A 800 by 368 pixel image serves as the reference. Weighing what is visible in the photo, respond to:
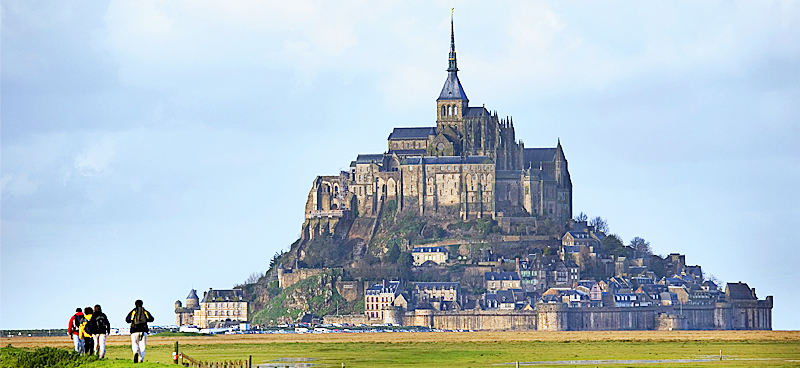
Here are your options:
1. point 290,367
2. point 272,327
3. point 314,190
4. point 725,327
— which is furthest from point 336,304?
point 290,367

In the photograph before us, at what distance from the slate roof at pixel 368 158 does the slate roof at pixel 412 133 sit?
13.2ft

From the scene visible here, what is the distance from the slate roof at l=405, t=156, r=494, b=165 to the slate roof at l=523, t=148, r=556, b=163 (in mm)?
7627

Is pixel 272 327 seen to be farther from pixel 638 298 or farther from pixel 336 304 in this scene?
pixel 638 298

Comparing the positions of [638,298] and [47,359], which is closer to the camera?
[47,359]

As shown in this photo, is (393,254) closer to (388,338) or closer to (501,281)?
(501,281)

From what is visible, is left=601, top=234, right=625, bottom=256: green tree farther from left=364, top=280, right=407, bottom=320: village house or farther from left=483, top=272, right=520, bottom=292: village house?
left=364, top=280, right=407, bottom=320: village house

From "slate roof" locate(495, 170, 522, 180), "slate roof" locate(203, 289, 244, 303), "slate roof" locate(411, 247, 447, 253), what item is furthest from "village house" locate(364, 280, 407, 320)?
"slate roof" locate(495, 170, 522, 180)

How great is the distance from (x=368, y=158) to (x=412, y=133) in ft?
21.7

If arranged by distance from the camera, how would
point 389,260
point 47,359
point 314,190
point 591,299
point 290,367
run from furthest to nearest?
point 314,190
point 389,260
point 591,299
point 290,367
point 47,359

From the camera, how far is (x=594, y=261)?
161875mm

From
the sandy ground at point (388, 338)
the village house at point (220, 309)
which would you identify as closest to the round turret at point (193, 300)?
the village house at point (220, 309)

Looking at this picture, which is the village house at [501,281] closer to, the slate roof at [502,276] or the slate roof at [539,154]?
the slate roof at [502,276]

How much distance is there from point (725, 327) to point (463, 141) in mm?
36432

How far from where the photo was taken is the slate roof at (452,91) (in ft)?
576
